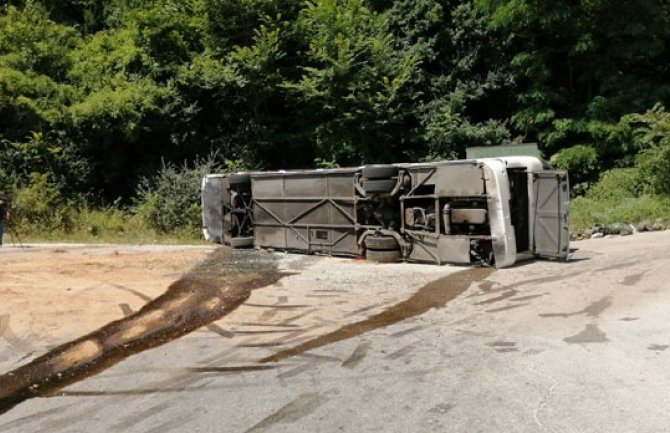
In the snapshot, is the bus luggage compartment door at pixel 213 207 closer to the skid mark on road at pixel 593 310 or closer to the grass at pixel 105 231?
the grass at pixel 105 231

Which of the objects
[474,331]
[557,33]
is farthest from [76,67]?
[474,331]

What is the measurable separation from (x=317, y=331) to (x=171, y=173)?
52.9ft

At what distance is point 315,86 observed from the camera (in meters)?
24.1

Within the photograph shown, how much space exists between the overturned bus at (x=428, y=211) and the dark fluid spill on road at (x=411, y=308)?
81 centimetres

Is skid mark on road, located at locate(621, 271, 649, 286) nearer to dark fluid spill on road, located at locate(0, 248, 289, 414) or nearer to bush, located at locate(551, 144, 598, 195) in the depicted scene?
dark fluid spill on road, located at locate(0, 248, 289, 414)

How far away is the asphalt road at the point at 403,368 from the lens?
193 inches

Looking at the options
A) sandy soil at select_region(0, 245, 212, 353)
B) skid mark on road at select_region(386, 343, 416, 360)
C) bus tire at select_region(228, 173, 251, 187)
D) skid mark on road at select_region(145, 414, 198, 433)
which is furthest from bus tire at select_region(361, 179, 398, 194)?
skid mark on road at select_region(145, 414, 198, 433)

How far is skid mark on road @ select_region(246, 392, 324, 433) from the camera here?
191 inches

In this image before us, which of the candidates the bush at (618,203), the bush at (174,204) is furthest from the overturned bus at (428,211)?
the bush at (174,204)

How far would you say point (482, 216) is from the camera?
11383 mm

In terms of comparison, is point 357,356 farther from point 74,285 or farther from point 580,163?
point 580,163

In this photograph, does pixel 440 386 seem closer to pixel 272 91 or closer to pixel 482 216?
pixel 482 216

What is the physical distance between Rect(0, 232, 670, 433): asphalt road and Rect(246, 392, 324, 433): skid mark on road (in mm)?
15

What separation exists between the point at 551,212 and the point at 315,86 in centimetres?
1388
